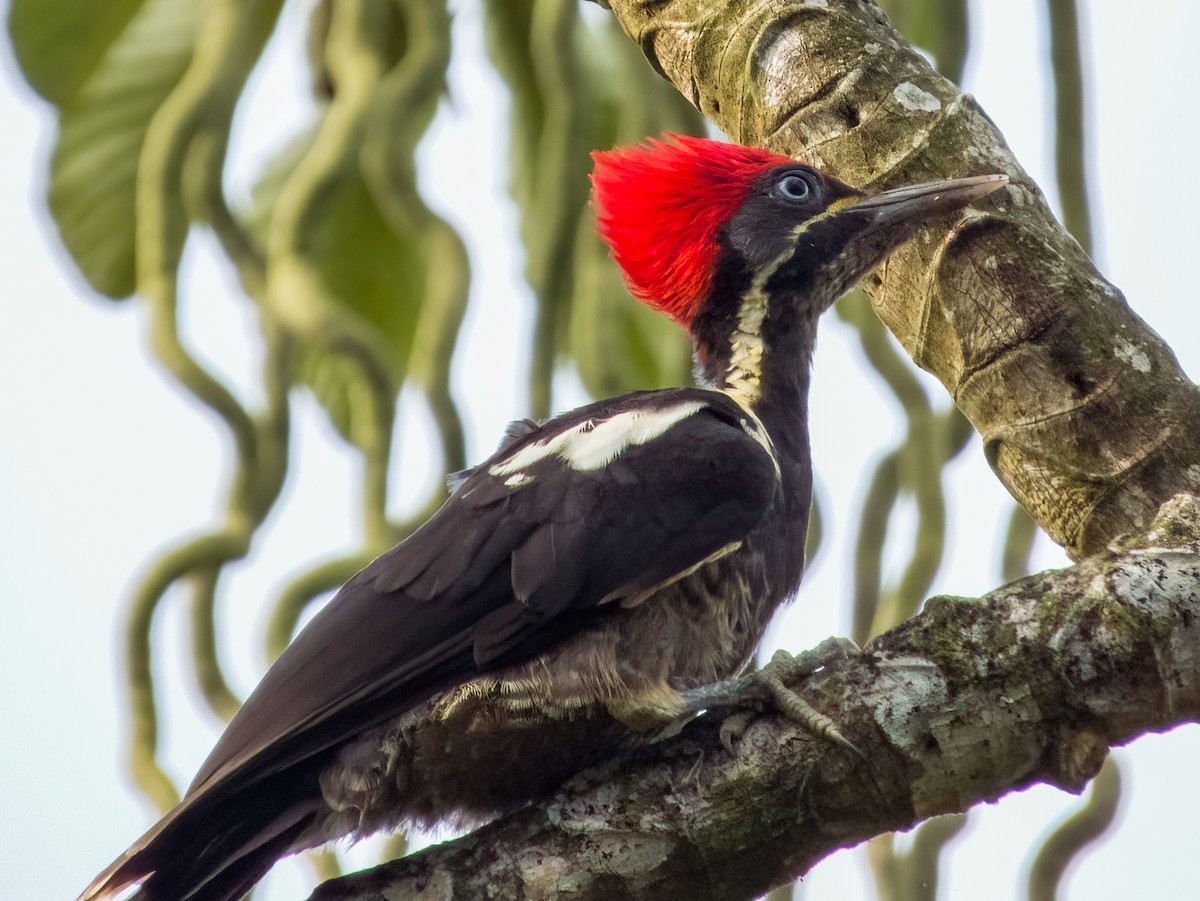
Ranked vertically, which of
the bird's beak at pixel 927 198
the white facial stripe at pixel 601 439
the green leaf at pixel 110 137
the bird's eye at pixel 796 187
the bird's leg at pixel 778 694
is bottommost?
the bird's leg at pixel 778 694

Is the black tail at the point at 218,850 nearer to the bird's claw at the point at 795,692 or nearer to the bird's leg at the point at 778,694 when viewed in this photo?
the bird's leg at the point at 778,694

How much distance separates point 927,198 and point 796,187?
1.30 ft

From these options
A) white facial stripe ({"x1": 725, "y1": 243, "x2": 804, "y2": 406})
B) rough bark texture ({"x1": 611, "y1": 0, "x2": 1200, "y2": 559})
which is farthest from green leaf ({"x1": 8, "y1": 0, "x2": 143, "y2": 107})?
white facial stripe ({"x1": 725, "y1": 243, "x2": 804, "y2": 406})

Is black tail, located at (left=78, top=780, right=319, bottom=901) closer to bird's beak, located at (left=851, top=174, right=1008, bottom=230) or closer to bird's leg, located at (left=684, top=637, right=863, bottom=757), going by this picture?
bird's leg, located at (left=684, top=637, right=863, bottom=757)

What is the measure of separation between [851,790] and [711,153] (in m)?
1.47

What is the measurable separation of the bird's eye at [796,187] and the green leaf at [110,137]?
181 cm

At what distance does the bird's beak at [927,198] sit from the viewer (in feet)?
7.70

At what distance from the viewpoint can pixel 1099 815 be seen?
2480mm

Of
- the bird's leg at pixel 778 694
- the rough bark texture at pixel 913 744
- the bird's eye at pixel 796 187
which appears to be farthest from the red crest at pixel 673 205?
the rough bark texture at pixel 913 744

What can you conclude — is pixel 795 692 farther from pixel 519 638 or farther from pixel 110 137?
pixel 110 137

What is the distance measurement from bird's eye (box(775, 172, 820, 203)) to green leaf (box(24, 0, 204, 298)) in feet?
5.95

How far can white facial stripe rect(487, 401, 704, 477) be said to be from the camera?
2305 mm

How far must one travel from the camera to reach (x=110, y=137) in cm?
378

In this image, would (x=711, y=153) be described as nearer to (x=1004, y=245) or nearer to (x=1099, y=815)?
(x=1004, y=245)
